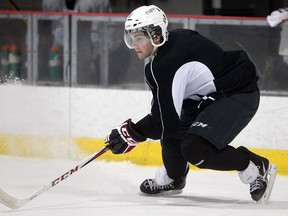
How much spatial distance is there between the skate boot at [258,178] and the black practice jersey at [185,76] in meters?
0.31

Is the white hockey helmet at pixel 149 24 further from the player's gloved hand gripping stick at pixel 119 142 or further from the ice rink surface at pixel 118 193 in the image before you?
the ice rink surface at pixel 118 193

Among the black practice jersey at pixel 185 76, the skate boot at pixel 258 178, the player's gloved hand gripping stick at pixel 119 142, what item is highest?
the black practice jersey at pixel 185 76

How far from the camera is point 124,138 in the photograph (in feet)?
13.5

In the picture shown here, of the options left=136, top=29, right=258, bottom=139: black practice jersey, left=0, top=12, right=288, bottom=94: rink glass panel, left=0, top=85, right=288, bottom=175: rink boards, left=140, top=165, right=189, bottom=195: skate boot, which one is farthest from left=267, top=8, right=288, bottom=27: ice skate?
left=140, top=165, right=189, bottom=195: skate boot

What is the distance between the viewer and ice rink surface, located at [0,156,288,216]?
3.93m

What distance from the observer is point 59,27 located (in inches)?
228

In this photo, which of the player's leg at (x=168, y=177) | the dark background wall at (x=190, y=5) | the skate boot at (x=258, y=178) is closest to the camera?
the skate boot at (x=258, y=178)

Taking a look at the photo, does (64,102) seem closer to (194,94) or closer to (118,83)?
(118,83)

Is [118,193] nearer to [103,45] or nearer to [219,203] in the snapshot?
[219,203]

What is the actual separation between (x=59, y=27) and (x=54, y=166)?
36.6 inches

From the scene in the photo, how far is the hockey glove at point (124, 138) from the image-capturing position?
13.4ft

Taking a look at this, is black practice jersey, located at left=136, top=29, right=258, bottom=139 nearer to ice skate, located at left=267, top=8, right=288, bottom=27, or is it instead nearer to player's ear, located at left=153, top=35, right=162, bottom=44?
player's ear, located at left=153, top=35, right=162, bottom=44

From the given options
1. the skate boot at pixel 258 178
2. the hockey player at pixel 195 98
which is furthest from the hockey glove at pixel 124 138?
the skate boot at pixel 258 178

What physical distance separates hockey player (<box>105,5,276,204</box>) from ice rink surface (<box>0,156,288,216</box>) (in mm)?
198
